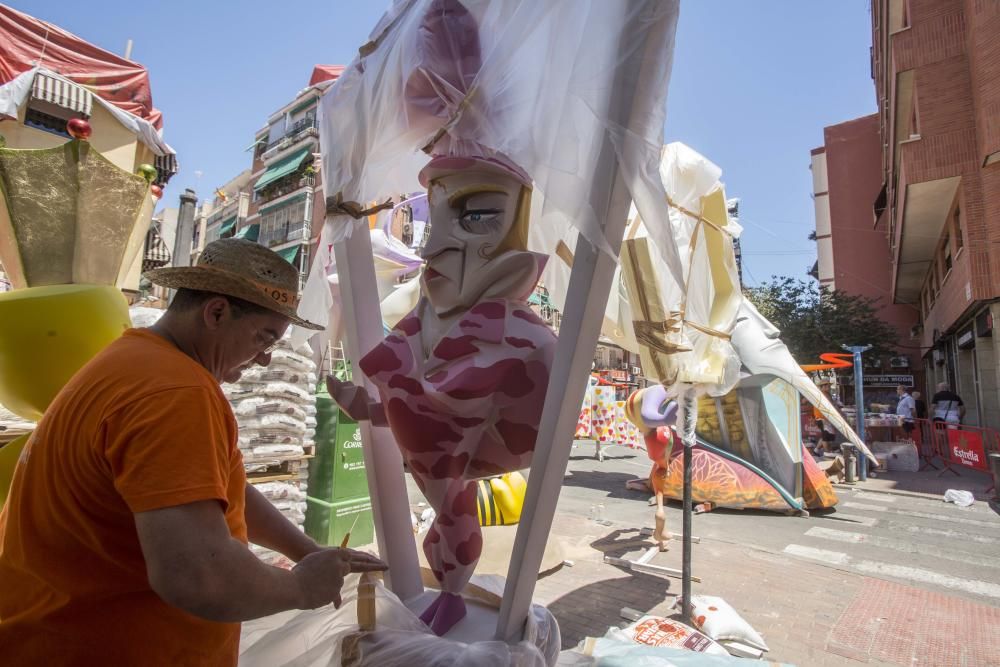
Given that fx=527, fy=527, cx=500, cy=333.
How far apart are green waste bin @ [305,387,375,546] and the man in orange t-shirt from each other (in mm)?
3590

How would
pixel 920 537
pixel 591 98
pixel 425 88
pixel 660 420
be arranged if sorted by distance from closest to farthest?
pixel 591 98 < pixel 425 88 < pixel 660 420 < pixel 920 537

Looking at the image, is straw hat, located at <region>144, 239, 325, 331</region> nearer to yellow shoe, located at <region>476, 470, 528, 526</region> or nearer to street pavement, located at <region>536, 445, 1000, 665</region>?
street pavement, located at <region>536, 445, 1000, 665</region>

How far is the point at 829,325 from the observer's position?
19.4 m

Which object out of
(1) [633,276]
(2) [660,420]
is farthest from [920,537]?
(1) [633,276]

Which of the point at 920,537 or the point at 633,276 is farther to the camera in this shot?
the point at 920,537

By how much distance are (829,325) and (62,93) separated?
72.2 ft

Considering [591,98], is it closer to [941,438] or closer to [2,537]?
[2,537]

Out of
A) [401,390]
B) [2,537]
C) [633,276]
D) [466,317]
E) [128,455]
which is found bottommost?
[2,537]

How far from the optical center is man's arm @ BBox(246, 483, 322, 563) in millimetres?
1559

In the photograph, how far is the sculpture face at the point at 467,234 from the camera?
176 cm

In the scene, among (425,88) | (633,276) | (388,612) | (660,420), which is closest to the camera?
(388,612)

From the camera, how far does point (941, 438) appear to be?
33.9 ft

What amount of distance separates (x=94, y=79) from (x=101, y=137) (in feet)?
2.68

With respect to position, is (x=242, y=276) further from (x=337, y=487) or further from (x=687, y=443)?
(x=337, y=487)
